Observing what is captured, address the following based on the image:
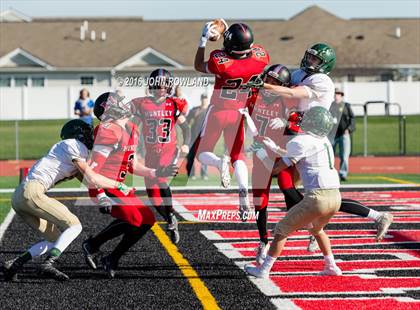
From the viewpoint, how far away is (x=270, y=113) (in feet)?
32.0

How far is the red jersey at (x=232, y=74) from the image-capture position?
30.8 feet

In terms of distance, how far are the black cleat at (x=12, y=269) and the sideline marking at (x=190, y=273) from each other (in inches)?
66.6

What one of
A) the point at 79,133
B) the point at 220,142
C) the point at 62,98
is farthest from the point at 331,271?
the point at 62,98

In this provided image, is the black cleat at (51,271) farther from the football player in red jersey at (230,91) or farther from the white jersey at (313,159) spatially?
the white jersey at (313,159)

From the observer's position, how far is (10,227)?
13.1m

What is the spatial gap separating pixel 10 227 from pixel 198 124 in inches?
325

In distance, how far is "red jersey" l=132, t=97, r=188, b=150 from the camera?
10.6 m

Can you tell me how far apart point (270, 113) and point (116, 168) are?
184 centimetres

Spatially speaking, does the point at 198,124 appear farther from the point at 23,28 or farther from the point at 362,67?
the point at 23,28

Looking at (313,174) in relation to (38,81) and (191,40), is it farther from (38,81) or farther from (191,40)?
(191,40)

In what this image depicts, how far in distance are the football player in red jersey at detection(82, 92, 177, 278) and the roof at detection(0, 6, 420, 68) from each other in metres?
44.4

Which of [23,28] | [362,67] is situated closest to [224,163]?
[362,67]

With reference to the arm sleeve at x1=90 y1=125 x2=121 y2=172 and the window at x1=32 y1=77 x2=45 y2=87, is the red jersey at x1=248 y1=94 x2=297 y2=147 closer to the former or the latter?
the arm sleeve at x1=90 y1=125 x2=121 y2=172

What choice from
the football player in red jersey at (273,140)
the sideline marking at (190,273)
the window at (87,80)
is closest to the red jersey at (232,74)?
the football player in red jersey at (273,140)
